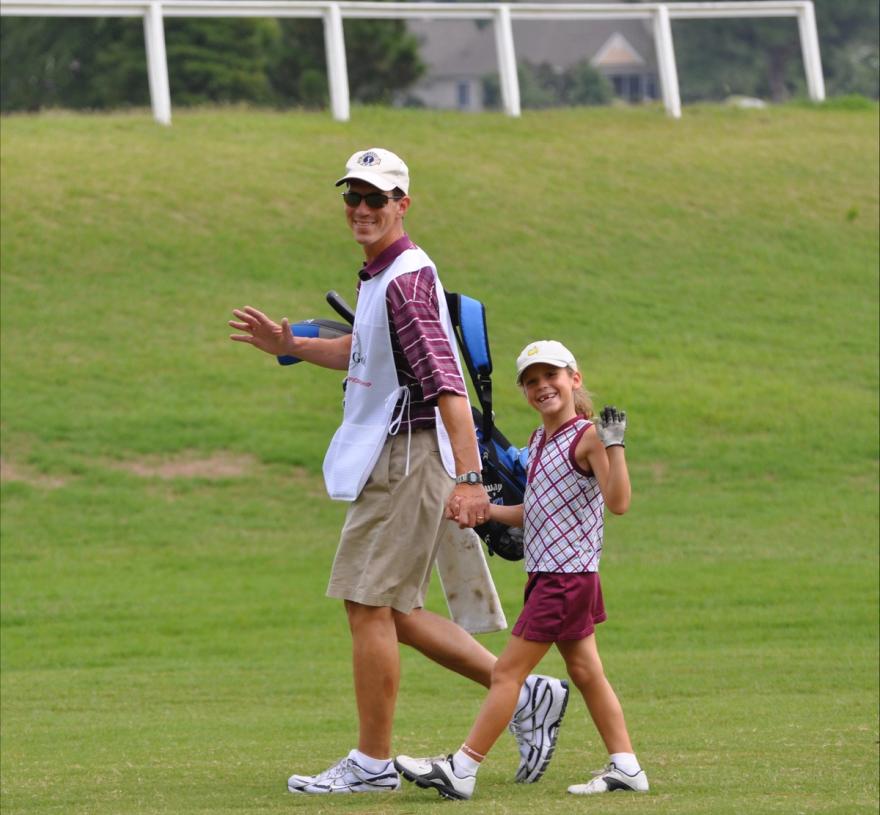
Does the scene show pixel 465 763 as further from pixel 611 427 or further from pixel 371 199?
pixel 371 199

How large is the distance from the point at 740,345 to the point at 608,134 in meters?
7.15

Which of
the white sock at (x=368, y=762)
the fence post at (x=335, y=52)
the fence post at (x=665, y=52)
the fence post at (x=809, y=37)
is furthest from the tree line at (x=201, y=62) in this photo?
the white sock at (x=368, y=762)

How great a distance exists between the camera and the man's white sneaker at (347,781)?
592 cm

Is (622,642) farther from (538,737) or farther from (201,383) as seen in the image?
(201,383)

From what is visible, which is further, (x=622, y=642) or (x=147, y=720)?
(x=622, y=642)

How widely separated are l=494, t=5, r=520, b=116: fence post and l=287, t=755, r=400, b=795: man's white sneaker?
18953 mm

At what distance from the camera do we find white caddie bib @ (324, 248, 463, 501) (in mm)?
5891

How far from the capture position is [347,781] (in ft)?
19.6

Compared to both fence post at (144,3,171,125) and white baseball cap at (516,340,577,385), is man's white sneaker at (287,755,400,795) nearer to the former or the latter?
white baseball cap at (516,340,577,385)

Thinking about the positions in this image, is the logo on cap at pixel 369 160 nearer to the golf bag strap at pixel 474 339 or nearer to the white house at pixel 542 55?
the golf bag strap at pixel 474 339

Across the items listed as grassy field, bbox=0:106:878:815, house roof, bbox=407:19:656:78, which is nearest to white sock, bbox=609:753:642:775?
grassy field, bbox=0:106:878:815

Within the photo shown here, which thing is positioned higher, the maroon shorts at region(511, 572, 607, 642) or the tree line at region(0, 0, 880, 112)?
the tree line at region(0, 0, 880, 112)

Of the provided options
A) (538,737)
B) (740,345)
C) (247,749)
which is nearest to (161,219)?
(740,345)

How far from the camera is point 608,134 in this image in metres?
27.4
